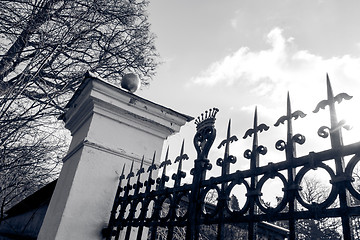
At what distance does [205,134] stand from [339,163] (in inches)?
32.5

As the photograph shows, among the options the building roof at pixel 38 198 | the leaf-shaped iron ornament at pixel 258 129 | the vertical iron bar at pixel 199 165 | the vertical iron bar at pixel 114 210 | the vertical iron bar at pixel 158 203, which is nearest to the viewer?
the leaf-shaped iron ornament at pixel 258 129

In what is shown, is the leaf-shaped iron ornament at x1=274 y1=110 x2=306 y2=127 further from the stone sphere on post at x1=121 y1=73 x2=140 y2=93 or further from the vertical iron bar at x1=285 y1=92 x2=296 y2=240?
the stone sphere on post at x1=121 y1=73 x2=140 y2=93

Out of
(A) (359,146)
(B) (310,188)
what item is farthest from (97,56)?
(B) (310,188)

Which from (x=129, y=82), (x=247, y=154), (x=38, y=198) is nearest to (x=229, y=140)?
(x=247, y=154)

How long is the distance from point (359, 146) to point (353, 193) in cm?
17

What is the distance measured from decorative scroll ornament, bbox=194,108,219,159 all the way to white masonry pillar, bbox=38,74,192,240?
83 cm

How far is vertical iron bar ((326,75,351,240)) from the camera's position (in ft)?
3.18

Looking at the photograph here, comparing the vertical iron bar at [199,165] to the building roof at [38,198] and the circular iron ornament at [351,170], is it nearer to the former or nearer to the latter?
the circular iron ornament at [351,170]

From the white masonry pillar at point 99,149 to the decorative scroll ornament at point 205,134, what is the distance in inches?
32.5

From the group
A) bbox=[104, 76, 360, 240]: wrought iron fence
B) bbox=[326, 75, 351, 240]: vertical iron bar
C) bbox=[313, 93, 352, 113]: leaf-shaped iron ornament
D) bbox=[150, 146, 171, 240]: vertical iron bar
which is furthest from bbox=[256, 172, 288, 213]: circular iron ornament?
bbox=[150, 146, 171, 240]: vertical iron bar

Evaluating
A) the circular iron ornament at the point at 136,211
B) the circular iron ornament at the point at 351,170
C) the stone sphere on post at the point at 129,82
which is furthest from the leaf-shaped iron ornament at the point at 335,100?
the stone sphere on post at the point at 129,82

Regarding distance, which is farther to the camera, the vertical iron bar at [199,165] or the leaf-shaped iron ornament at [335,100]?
the vertical iron bar at [199,165]

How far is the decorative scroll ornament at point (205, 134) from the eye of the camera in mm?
1701

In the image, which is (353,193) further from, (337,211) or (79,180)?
(79,180)
